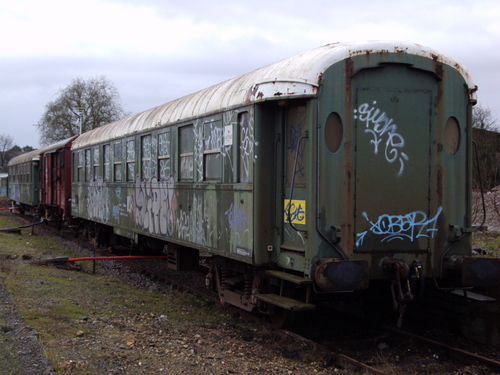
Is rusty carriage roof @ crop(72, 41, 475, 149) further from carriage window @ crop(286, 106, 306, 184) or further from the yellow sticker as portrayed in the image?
the yellow sticker

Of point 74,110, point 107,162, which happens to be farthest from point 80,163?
point 74,110

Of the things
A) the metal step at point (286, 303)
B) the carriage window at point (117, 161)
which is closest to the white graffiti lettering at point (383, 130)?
the metal step at point (286, 303)

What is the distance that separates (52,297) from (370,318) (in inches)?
182

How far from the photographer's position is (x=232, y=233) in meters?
7.05

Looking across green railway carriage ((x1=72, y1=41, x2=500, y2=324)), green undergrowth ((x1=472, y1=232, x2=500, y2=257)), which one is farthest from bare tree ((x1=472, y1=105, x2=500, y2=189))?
green railway carriage ((x1=72, y1=41, x2=500, y2=324))

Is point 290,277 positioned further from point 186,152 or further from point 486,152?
point 486,152

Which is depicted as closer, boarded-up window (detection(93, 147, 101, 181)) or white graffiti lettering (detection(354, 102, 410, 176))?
white graffiti lettering (detection(354, 102, 410, 176))

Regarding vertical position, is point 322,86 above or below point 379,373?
above

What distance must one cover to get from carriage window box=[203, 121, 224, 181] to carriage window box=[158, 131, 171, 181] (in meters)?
1.55

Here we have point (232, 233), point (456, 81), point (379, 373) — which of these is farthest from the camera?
point (232, 233)

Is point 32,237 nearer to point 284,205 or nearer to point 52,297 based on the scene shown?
point 52,297

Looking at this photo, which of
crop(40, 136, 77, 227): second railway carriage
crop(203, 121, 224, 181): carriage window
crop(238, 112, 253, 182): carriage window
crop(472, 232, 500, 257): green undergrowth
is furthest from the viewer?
crop(40, 136, 77, 227): second railway carriage

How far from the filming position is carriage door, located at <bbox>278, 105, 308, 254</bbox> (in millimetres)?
5980

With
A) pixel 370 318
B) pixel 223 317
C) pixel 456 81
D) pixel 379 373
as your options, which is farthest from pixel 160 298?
pixel 456 81
